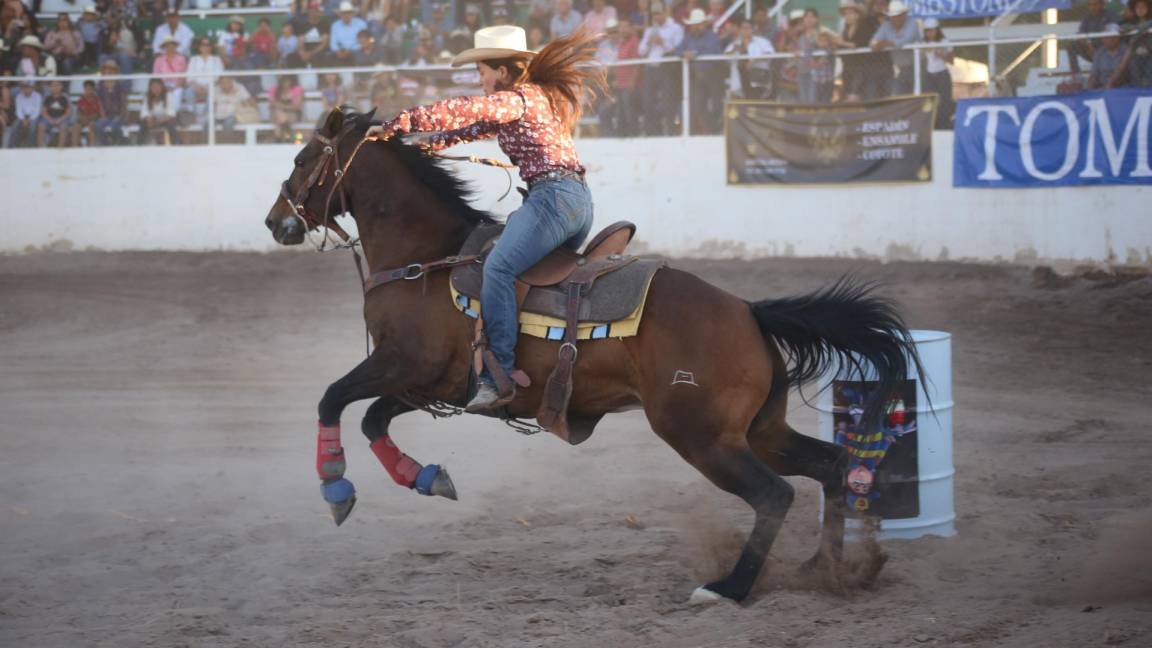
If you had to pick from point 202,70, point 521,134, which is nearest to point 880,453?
point 521,134

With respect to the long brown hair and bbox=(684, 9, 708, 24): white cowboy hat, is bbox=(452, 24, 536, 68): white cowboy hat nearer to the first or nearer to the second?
the long brown hair

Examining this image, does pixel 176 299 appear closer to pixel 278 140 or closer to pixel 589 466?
pixel 278 140

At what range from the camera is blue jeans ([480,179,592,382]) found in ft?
18.8

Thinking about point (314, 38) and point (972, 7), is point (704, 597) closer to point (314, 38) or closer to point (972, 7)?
point (972, 7)

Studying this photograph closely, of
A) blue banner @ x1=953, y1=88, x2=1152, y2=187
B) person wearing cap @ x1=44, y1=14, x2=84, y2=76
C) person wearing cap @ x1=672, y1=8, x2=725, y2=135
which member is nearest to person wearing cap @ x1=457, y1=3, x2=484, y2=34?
person wearing cap @ x1=672, y1=8, x2=725, y2=135

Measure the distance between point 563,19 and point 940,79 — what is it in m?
5.34

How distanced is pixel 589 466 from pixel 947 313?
6021 mm

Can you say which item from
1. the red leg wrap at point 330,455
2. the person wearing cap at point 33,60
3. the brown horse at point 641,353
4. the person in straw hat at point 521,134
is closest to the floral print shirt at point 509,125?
the person in straw hat at point 521,134

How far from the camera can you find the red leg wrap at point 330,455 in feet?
19.3

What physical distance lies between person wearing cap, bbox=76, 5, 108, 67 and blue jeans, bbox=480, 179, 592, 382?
49.0 feet

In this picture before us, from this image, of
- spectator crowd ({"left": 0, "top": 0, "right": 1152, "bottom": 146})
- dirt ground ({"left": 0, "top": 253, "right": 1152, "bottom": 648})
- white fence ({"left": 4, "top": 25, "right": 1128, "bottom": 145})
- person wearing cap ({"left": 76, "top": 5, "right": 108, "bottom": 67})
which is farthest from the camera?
person wearing cap ({"left": 76, "top": 5, "right": 108, "bottom": 67})

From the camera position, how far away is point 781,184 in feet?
50.6

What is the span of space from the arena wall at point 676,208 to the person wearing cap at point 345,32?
73.4 inches

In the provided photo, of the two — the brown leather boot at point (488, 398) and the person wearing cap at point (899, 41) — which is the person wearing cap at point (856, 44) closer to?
the person wearing cap at point (899, 41)
